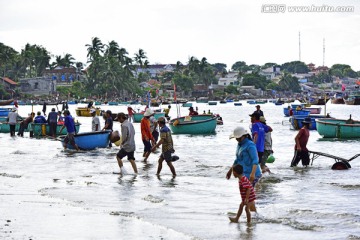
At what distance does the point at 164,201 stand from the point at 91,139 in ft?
39.5

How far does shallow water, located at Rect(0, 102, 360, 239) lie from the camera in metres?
11.0

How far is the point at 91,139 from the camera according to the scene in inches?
1008

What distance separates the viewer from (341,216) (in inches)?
488

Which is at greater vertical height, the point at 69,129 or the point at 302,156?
the point at 69,129

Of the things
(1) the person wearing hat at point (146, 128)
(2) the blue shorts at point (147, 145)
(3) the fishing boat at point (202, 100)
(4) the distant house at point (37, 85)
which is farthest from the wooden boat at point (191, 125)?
(3) the fishing boat at point (202, 100)

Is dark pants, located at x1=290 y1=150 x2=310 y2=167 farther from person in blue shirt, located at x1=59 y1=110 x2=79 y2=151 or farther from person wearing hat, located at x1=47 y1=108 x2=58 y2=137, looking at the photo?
person wearing hat, located at x1=47 y1=108 x2=58 y2=137

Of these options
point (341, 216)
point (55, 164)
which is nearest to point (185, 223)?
point (341, 216)

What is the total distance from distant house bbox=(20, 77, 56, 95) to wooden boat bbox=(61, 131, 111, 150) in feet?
423

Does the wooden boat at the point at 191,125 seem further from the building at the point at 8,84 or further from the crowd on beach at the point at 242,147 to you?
the building at the point at 8,84

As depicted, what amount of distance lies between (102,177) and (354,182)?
22.3 ft

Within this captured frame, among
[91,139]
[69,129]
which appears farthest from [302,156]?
[69,129]

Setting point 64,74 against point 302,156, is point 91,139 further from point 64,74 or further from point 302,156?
point 64,74

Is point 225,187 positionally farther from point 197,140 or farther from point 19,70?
point 19,70

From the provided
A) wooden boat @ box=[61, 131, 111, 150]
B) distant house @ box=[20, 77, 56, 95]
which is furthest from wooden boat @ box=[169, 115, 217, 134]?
distant house @ box=[20, 77, 56, 95]
